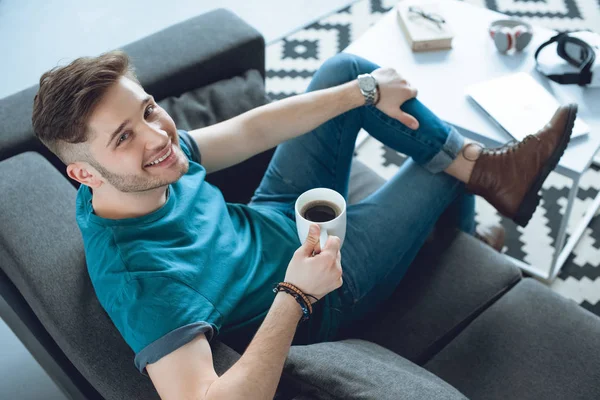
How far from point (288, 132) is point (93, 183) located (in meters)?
0.51

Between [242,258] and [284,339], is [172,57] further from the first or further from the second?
[284,339]

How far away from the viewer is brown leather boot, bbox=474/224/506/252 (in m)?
1.88

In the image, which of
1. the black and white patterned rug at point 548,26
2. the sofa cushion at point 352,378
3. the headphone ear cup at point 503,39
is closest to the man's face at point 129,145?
the sofa cushion at point 352,378

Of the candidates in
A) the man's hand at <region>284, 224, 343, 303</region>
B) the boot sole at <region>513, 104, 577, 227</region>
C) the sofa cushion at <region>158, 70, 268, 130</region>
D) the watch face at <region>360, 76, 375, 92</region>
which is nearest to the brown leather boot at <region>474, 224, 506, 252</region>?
the boot sole at <region>513, 104, 577, 227</region>

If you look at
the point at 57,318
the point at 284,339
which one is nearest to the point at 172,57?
the point at 57,318

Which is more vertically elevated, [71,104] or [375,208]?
[71,104]

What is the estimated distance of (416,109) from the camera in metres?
1.49

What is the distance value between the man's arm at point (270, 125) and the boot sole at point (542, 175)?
1.55 feet

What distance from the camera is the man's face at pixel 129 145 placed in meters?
1.13

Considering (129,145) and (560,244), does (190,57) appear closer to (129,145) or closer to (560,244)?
(129,145)

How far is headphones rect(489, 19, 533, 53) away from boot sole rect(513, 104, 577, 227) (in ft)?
1.46

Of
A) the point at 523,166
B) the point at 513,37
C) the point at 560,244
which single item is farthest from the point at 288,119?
the point at 560,244

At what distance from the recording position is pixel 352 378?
38.9 inches

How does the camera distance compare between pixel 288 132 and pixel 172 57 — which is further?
pixel 172 57
